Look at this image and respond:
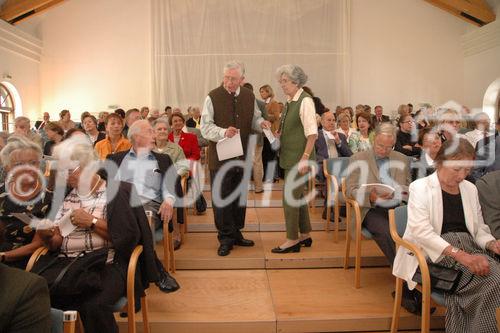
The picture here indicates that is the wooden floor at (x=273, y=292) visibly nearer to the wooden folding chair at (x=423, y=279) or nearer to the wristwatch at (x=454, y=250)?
the wooden folding chair at (x=423, y=279)

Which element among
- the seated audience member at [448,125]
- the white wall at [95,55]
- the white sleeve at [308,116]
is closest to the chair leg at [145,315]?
the white sleeve at [308,116]

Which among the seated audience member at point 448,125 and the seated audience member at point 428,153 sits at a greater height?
the seated audience member at point 448,125

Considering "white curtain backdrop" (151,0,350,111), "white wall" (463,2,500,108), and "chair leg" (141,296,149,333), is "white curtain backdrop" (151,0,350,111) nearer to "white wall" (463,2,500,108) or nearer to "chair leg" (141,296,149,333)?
"white wall" (463,2,500,108)

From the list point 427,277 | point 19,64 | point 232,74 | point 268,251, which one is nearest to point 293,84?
point 232,74

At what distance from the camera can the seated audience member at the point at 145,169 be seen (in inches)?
124

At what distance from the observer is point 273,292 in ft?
9.95

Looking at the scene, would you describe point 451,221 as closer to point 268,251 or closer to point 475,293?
point 475,293

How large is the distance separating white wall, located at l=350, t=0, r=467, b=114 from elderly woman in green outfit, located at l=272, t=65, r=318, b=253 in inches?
337

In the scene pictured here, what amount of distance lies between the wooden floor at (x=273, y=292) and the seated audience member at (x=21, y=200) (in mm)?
720

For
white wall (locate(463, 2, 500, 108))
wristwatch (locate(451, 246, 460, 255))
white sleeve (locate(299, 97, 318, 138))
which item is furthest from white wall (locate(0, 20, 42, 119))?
white wall (locate(463, 2, 500, 108))

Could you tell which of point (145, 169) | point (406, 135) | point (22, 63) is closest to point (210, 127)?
point (145, 169)

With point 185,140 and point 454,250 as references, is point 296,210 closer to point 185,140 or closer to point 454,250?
point 454,250

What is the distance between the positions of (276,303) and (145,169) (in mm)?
1294

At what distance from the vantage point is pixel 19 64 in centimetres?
1032
